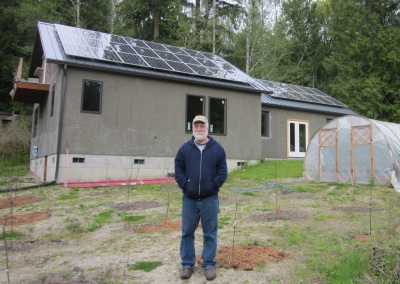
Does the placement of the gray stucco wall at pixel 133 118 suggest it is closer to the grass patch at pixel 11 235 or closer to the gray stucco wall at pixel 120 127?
the gray stucco wall at pixel 120 127

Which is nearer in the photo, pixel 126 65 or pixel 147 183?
pixel 147 183

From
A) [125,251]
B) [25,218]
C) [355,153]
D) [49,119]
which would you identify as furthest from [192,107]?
[125,251]

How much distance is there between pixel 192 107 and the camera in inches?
554

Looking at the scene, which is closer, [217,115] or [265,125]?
[217,115]

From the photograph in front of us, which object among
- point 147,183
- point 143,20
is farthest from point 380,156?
point 143,20

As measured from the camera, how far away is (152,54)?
1482cm

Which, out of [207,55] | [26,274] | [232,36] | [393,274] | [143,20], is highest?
[143,20]

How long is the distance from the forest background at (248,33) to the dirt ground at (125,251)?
20.8 meters

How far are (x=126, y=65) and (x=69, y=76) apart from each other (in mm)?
2132

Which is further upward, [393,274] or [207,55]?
[207,55]

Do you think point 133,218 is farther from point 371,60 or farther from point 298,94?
point 371,60

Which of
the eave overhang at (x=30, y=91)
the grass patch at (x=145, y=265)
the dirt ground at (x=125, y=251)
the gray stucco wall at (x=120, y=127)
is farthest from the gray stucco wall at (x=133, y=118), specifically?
the grass patch at (x=145, y=265)

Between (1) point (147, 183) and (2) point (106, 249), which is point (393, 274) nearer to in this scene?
(2) point (106, 249)

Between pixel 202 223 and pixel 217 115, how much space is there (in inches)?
427
